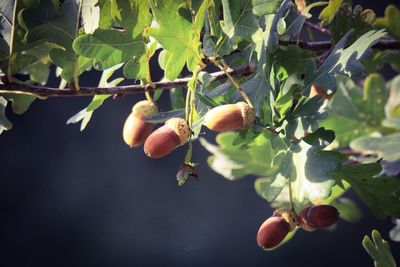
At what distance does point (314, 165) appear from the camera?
0.76 metres

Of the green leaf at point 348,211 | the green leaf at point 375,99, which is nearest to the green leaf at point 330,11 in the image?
the green leaf at point 375,99

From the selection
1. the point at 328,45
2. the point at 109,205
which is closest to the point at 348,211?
the point at 328,45

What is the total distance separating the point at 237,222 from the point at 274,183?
165 centimetres

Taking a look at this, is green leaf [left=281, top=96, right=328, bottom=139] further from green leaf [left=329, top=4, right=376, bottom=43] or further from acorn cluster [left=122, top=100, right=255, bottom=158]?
green leaf [left=329, top=4, right=376, bottom=43]

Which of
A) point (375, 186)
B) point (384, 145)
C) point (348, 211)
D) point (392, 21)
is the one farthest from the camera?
point (348, 211)

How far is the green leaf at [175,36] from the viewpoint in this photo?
75 centimetres

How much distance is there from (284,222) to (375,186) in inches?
5.4

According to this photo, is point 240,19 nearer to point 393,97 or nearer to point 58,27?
point 58,27

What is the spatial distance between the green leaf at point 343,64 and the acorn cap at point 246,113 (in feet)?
0.26

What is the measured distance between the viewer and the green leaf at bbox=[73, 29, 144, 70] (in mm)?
775

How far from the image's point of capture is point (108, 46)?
2.59ft

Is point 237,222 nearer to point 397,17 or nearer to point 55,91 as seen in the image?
point 397,17

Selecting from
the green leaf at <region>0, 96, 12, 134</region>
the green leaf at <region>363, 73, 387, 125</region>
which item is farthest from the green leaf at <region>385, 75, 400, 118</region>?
the green leaf at <region>0, 96, 12, 134</region>

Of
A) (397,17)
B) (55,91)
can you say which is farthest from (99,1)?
(397,17)
